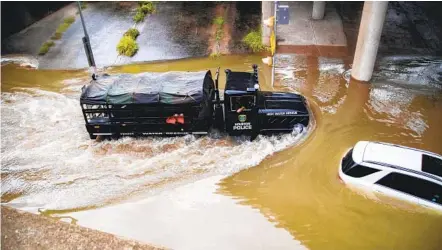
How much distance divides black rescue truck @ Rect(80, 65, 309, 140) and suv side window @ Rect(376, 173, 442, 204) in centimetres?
374

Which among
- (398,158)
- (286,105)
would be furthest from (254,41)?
(398,158)

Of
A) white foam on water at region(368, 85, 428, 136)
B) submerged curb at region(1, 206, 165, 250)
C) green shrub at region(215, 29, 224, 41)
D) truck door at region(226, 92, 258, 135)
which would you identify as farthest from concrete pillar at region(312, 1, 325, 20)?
submerged curb at region(1, 206, 165, 250)

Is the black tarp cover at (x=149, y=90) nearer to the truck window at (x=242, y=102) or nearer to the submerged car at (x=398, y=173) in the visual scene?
the truck window at (x=242, y=102)

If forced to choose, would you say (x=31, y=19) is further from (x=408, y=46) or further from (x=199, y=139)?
(x=408, y=46)

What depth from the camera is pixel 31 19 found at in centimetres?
2430

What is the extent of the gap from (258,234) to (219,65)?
1048 cm

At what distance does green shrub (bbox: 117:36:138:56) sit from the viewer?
66.1 feet

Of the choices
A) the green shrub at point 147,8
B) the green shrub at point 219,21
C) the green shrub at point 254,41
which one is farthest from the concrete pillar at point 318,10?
the green shrub at point 147,8

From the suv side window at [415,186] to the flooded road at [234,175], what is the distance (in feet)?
2.07

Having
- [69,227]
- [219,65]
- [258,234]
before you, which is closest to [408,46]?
[219,65]

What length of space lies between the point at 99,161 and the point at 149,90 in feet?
9.80

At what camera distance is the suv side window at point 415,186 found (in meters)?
10.0

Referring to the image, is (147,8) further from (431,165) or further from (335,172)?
(431,165)

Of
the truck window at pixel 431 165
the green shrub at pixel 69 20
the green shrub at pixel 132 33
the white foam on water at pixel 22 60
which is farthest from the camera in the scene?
the green shrub at pixel 69 20
